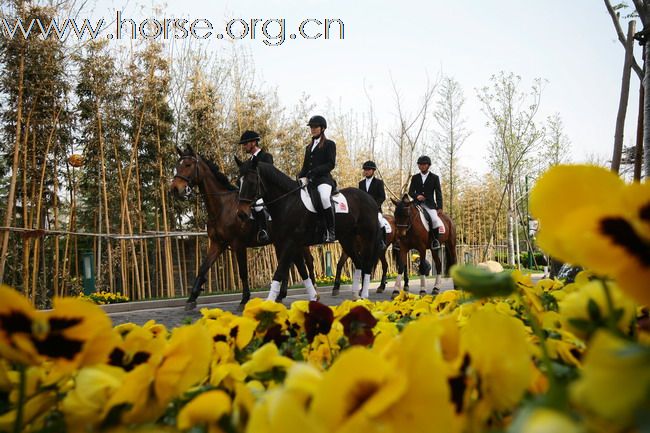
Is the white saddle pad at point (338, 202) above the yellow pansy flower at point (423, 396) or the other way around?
above

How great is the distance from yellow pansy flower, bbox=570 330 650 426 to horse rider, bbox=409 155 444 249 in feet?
35.2

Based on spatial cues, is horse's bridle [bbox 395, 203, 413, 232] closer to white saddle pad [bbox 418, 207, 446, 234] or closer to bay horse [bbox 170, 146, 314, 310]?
white saddle pad [bbox 418, 207, 446, 234]

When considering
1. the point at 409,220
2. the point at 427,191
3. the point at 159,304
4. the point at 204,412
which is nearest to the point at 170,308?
the point at 159,304

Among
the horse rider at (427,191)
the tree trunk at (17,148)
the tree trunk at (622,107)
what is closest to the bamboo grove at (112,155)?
the tree trunk at (17,148)

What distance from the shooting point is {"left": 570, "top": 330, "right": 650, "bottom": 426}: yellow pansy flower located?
0.25 meters

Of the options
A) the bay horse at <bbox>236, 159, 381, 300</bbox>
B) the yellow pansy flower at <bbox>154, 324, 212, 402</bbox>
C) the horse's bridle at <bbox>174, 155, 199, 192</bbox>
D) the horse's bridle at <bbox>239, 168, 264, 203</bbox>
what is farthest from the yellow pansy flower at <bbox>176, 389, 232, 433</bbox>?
the horse's bridle at <bbox>174, 155, 199, 192</bbox>

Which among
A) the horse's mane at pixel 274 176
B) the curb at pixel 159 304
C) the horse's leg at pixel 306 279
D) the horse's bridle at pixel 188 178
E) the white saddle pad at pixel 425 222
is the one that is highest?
the horse's bridle at pixel 188 178

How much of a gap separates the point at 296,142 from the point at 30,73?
8.07 m

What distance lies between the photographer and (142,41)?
12852 mm

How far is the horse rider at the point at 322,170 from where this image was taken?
25.2 feet

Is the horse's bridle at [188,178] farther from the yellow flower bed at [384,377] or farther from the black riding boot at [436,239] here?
the yellow flower bed at [384,377]

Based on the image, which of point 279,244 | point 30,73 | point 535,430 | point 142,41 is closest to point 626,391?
point 535,430

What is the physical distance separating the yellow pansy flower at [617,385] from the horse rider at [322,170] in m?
7.31

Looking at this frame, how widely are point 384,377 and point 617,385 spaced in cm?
13
